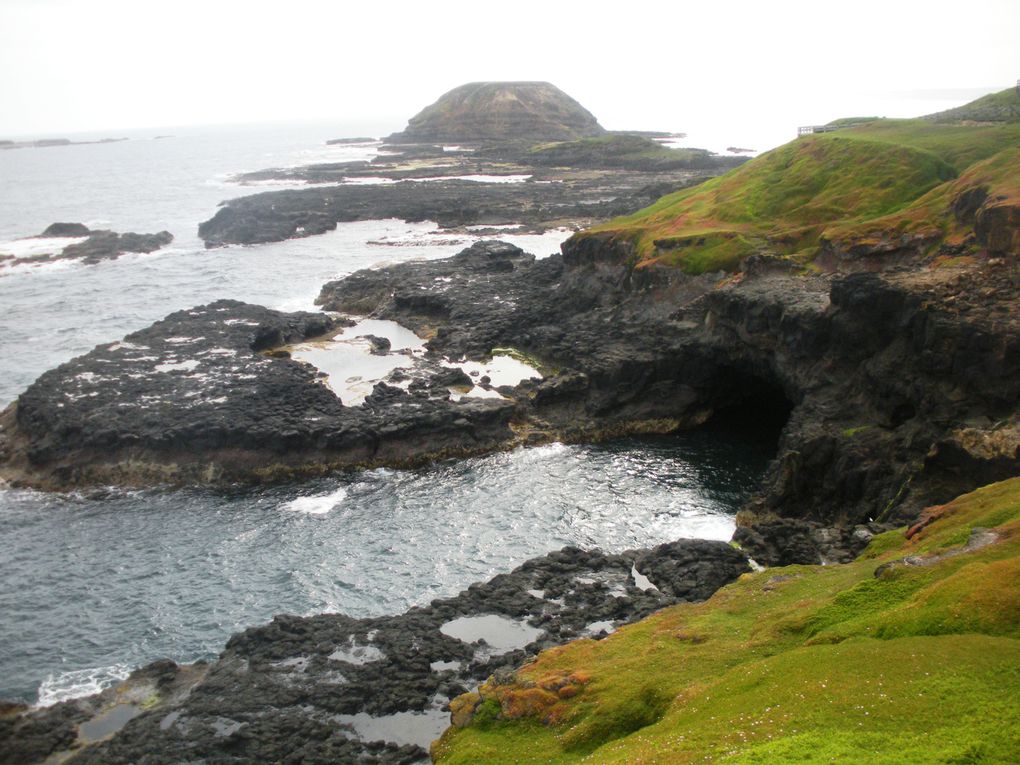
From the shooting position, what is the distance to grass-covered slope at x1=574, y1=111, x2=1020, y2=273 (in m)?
70.5

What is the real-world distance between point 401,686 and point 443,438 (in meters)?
28.3

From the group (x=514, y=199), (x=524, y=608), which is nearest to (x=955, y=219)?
(x=524, y=608)

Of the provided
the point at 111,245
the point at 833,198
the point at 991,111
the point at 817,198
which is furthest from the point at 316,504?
the point at 111,245

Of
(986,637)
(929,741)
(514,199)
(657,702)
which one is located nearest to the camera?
(929,741)

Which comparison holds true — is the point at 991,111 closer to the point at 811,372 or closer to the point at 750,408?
the point at 750,408

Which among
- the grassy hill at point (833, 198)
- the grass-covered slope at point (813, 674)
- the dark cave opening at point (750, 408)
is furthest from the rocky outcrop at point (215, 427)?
the grass-covered slope at point (813, 674)

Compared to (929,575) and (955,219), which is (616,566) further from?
(955,219)

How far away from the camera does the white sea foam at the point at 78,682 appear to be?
38594mm

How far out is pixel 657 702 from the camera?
29.5m

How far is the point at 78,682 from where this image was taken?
3956 cm

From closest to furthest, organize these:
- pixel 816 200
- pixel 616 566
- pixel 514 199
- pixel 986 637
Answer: pixel 986 637 → pixel 616 566 → pixel 816 200 → pixel 514 199

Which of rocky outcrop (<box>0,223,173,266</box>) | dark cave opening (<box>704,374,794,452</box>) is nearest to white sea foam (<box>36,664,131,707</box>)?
dark cave opening (<box>704,374,794,452</box>)

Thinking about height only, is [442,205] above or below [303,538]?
above

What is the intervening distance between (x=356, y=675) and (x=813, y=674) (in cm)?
2105
